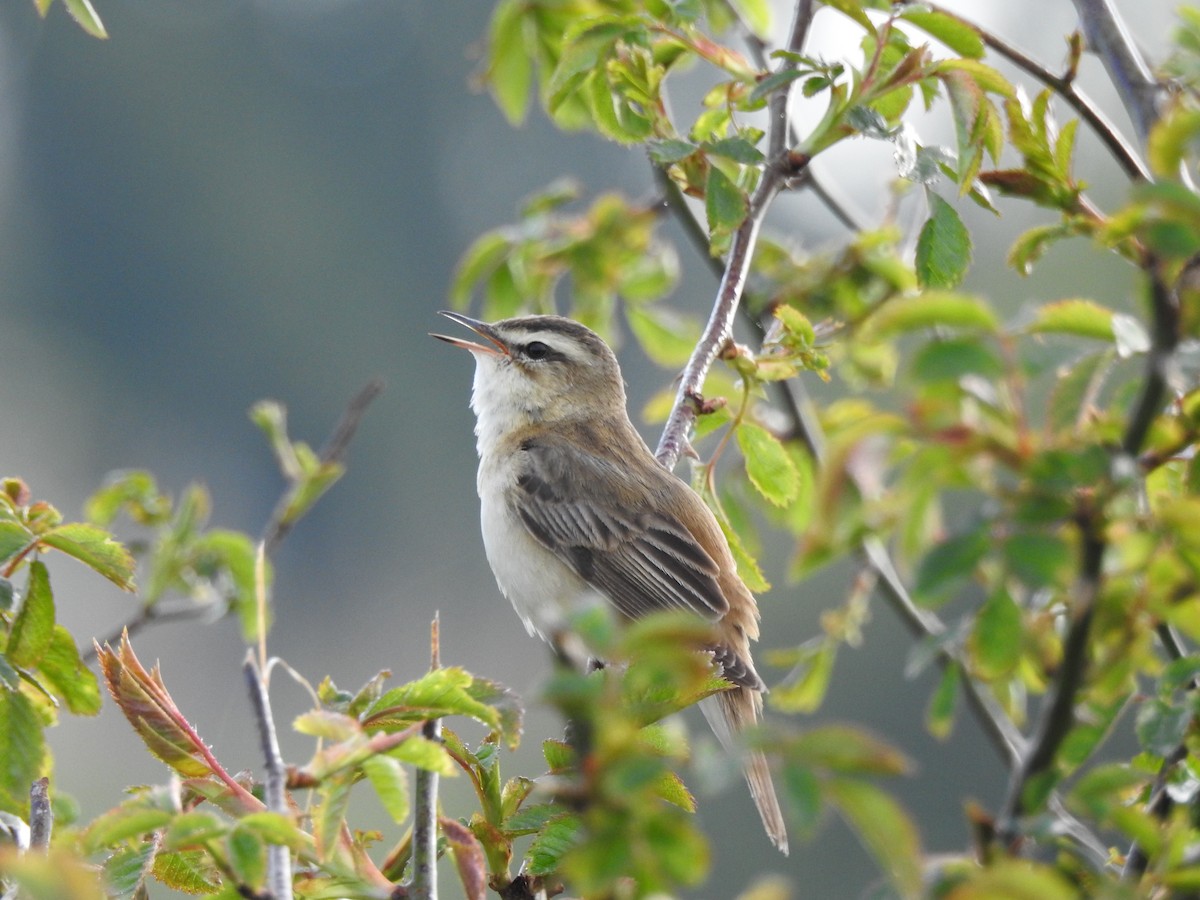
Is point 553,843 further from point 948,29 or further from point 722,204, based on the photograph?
point 948,29

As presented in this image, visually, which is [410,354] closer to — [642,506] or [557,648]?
[642,506]

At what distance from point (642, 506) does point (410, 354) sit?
3045cm

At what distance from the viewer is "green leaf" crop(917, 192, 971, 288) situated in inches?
98.8

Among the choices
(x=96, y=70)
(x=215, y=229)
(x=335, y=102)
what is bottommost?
(x=215, y=229)

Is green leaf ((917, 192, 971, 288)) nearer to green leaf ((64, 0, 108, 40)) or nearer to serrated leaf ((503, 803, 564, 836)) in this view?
serrated leaf ((503, 803, 564, 836))

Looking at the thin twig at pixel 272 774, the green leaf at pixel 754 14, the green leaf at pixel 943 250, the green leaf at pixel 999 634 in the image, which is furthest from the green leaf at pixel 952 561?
the green leaf at pixel 754 14

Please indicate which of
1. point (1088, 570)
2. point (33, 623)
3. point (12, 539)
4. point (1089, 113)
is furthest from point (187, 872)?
point (1089, 113)

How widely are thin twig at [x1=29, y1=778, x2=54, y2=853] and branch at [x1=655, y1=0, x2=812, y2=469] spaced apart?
1728mm

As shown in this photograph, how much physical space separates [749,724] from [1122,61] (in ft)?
6.50

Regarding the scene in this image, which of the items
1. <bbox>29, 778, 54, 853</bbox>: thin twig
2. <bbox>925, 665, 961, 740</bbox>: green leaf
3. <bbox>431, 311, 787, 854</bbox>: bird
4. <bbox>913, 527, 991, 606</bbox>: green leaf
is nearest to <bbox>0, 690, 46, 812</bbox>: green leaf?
<bbox>29, 778, 54, 853</bbox>: thin twig

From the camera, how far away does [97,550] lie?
2.07m

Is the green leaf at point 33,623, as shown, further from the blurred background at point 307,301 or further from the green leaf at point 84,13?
the blurred background at point 307,301

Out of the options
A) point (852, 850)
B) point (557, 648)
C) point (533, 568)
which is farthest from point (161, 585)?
point (852, 850)

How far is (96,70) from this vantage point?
43.6 m
